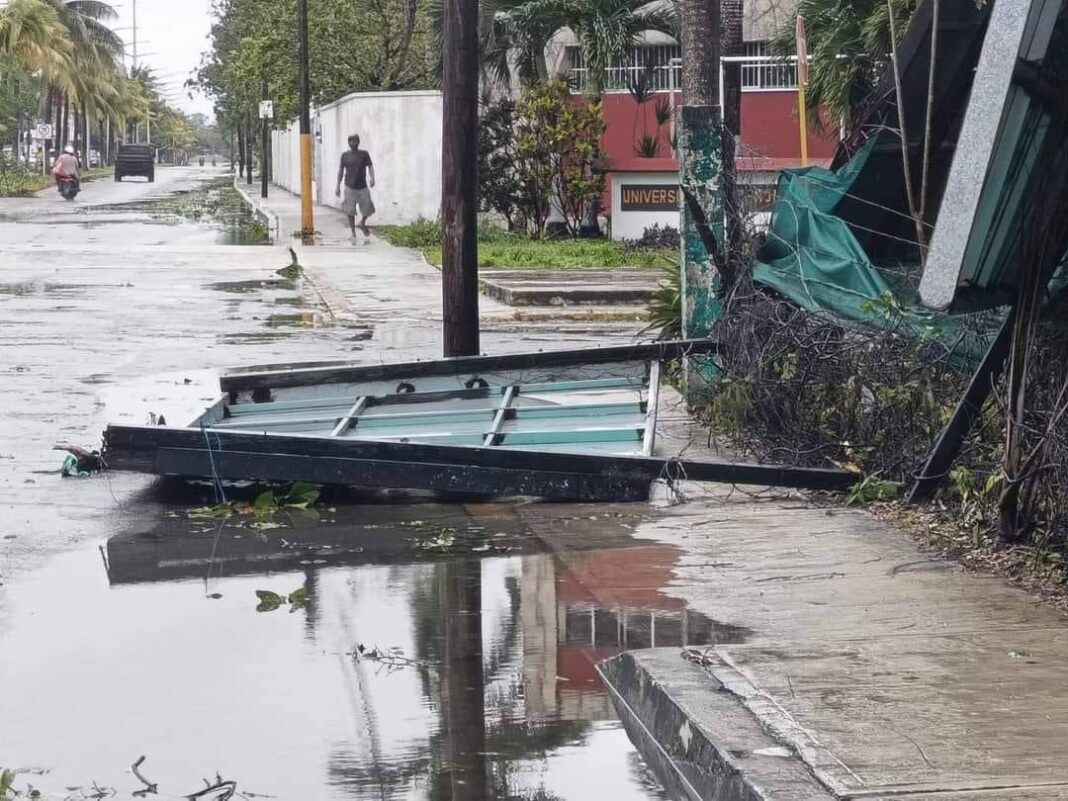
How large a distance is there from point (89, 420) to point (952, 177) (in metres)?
7.92

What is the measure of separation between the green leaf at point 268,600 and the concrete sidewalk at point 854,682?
1.75 m

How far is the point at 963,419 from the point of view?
27.0 feet

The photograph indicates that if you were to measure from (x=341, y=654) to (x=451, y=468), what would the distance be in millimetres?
2719

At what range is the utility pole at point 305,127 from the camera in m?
31.9

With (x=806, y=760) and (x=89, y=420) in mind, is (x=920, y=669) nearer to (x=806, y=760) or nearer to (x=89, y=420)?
(x=806, y=760)

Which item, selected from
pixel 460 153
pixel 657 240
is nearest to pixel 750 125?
pixel 657 240

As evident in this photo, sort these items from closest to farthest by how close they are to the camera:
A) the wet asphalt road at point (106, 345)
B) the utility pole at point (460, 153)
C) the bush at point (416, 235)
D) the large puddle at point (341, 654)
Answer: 1. the large puddle at point (341, 654)
2. the wet asphalt road at point (106, 345)
3. the utility pole at point (460, 153)
4. the bush at point (416, 235)

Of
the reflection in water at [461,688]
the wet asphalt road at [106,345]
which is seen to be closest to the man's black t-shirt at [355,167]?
the wet asphalt road at [106,345]

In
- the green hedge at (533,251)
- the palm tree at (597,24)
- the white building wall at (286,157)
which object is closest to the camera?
the green hedge at (533,251)

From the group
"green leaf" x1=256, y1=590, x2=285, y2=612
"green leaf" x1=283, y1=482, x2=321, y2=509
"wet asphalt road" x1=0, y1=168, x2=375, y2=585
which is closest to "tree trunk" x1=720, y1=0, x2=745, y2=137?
"wet asphalt road" x1=0, y1=168, x2=375, y2=585

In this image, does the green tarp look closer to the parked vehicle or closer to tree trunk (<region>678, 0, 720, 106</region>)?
tree trunk (<region>678, 0, 720, 106</region>)

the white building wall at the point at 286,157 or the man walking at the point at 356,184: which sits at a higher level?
the white building wall at the point at 286,157

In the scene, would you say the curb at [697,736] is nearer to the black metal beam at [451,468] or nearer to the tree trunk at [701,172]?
the black metal beam at [451,468]

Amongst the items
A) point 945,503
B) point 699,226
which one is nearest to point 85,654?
point 945,503
